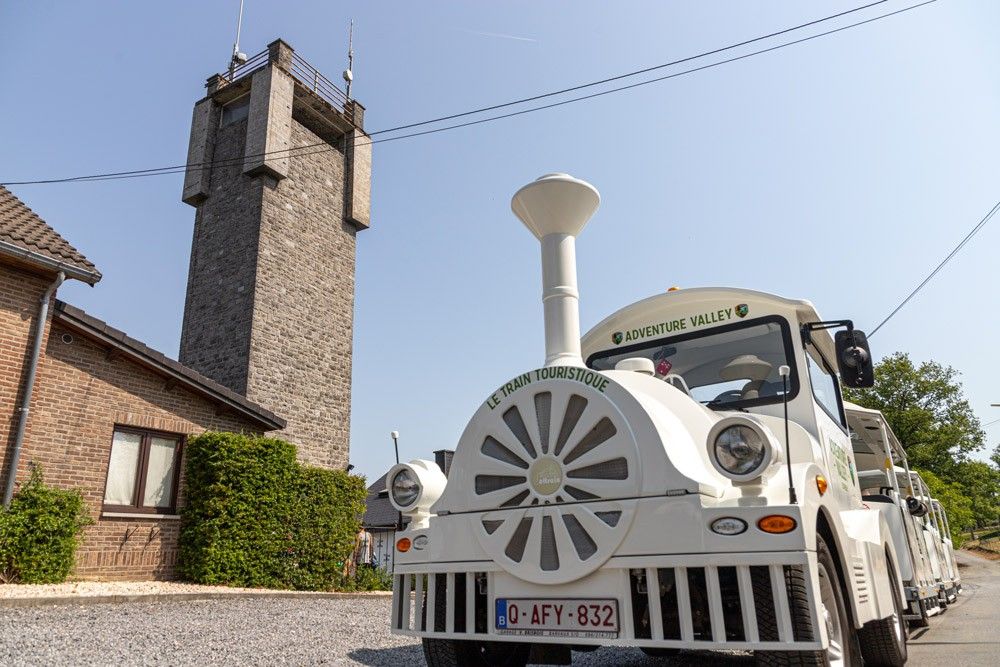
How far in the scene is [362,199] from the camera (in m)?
22.2

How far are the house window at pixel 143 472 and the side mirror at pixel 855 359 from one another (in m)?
9.64

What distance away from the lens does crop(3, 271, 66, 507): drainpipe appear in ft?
27.9

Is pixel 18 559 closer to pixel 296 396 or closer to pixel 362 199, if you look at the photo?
pixel 296 396

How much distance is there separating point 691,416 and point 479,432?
3.94ft

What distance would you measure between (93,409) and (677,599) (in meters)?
9.43

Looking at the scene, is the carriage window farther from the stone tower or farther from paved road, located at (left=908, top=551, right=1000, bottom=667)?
the stone tower

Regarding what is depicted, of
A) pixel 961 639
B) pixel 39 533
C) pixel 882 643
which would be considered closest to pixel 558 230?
pixel 882 643

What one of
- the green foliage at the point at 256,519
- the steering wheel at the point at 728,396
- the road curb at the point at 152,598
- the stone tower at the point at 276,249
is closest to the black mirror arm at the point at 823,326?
the steering wheel at the point at 728,396

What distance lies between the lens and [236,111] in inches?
839

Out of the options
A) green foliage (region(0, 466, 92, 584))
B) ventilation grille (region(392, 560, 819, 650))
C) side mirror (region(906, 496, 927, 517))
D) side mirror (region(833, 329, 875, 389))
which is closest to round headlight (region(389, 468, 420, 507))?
ventilation grille (region(392, 560, 819, 650))

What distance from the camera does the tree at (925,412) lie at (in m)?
32.9

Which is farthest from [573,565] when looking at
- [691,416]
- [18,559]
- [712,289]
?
[18,559]

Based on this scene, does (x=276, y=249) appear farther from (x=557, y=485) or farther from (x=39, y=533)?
(x=557, y=485)

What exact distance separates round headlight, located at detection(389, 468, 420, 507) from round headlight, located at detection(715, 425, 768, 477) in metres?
1.85
